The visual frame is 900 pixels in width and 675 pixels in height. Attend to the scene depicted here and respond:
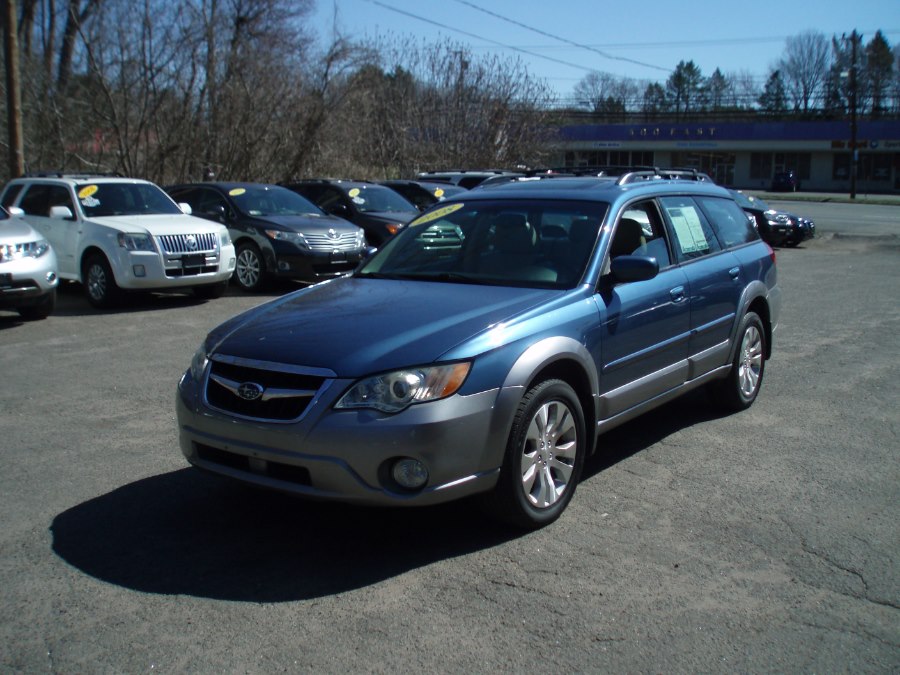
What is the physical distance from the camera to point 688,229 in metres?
6.27

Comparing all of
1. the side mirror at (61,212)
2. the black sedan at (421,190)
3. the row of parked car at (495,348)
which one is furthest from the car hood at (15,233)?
the black sedan at (421,190)

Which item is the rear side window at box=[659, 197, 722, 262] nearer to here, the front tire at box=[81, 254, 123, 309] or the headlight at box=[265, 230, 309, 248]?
the headlight at box=[265, 230, 309, 248]

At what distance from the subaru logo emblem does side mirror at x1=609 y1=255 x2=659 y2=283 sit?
6.90ft

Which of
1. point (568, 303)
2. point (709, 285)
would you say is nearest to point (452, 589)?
point (568, 303)

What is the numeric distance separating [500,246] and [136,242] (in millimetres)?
7398

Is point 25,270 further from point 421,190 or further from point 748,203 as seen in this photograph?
point 748,203

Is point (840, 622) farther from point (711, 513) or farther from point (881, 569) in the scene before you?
point (711, 513)

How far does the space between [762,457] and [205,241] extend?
8.37 m

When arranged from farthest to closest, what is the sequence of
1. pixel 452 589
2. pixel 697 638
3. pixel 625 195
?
pixel 625 195, pixel 452 589, pixel 697 638

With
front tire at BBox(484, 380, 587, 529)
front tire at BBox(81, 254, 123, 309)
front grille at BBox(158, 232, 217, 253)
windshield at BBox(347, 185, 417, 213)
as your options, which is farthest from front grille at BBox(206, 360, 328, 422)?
windshield at BBox(347, 185, 417, 213)

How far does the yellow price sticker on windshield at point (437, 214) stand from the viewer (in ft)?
19.5

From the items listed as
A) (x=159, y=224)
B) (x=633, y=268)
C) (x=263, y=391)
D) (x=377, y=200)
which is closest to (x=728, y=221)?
(x=633, y=268)

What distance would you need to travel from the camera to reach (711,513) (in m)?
4.76

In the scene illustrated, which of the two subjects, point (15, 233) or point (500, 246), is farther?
point (15, 233)
